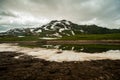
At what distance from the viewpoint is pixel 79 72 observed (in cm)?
2858

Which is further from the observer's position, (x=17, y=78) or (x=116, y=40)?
(x=116, y=40)

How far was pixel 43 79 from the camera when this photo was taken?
81.7 ft

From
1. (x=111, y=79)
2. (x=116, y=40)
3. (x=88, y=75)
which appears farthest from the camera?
(x=116, y=40)

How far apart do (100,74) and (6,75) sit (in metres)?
16.8

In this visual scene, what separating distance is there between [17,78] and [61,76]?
738cm

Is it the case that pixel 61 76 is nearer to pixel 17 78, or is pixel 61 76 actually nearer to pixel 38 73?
pixel 38 73

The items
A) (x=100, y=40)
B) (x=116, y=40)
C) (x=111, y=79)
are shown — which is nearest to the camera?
(x=111, y=79)

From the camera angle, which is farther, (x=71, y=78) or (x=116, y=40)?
(x=116, y=40)

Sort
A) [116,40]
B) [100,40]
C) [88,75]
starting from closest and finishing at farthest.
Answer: [88,75]
[116,40]
[100,40]

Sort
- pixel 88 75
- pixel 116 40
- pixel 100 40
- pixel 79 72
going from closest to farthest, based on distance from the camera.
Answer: pixel 88 75, pixel 79 72, pixel 116 40, pixel 100 40

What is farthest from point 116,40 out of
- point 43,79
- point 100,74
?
point 43,79

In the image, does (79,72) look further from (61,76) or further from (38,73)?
(38,73)

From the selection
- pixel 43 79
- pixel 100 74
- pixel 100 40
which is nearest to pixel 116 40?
pixel 100 40

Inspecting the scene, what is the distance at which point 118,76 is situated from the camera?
1026 inches
